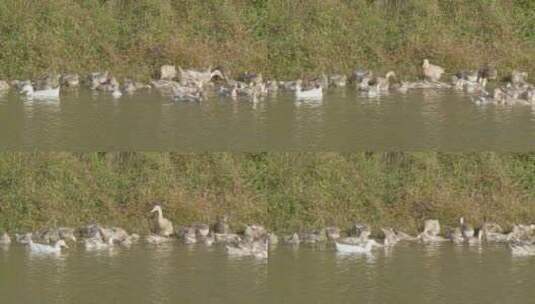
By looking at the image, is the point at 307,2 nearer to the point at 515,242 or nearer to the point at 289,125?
the point at 289,125

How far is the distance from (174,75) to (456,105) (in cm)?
706

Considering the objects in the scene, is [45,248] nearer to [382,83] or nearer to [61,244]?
[61,244]

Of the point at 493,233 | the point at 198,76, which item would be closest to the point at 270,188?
the point at 493,233

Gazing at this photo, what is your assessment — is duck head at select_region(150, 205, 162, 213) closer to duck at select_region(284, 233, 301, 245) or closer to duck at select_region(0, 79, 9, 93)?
duck at select_region(284, 233, 301, 245)

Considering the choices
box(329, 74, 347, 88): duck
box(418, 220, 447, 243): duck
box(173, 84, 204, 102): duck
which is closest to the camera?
box(418, 220, 447, 243): duck

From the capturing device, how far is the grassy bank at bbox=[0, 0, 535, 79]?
151 ft

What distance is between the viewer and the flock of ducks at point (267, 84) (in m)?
44.0

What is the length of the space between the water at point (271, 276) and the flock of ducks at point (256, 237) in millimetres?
270

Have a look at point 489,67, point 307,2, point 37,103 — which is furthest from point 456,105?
point 37,103

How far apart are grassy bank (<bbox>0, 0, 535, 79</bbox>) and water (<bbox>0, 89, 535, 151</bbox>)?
1.87 metres

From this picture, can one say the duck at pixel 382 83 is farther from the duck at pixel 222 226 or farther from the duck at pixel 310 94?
the duck at pixel 222 226

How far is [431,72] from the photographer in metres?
45.9

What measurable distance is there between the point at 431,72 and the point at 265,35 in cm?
437

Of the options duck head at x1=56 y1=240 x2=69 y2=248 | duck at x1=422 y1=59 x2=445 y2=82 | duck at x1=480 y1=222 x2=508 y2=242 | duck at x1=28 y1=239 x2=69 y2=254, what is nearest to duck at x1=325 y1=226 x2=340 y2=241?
duck at x1=480 y1=222 x2=508 y2=242
